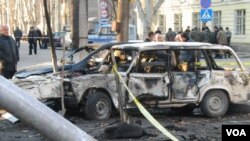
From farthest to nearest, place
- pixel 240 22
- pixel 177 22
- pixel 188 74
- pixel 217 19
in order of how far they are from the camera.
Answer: pixel 177 22 → pixel 217 19 → pixel 240 22 → pixel 188 74

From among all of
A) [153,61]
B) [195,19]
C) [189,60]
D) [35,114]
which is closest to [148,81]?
[153,61]

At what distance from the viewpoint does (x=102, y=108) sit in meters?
9.16

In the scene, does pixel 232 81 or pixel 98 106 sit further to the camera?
pixel 232 81

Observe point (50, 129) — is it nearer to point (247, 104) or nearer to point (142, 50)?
point (142, 50)

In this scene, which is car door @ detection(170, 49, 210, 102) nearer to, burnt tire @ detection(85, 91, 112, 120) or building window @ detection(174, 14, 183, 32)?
burnt tire @ detection(85, 91, 112, 120)

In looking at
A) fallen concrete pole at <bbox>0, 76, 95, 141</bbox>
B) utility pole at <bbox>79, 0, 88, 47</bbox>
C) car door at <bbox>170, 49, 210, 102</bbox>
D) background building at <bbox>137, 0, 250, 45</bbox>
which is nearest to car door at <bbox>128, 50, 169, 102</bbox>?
car door at <bbox>170, 49, 210, 102</bbox>

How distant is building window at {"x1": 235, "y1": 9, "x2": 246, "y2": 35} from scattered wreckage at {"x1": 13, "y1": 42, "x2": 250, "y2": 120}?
89.1 ft

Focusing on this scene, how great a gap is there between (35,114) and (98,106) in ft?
24.2

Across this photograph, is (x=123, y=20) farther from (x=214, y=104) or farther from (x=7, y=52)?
(x=214, y=104)

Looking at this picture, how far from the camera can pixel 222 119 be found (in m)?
9.49

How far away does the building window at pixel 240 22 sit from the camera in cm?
3634

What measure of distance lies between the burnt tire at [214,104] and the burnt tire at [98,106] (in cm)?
181

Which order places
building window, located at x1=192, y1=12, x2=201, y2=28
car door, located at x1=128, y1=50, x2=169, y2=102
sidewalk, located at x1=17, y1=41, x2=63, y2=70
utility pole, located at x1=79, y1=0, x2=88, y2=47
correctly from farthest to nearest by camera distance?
building window, located at x1=192, y1=12, x2=201, y2=28 < sidewalk, located at x1=17, y1=41, x2=63, y2=70 < utility pole, located at x1=79, y1=0, x2=88, y2=47 < car door, located at x1=128, y1=50, x2=169, y2=102

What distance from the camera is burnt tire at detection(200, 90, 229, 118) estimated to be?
31.6 feet
